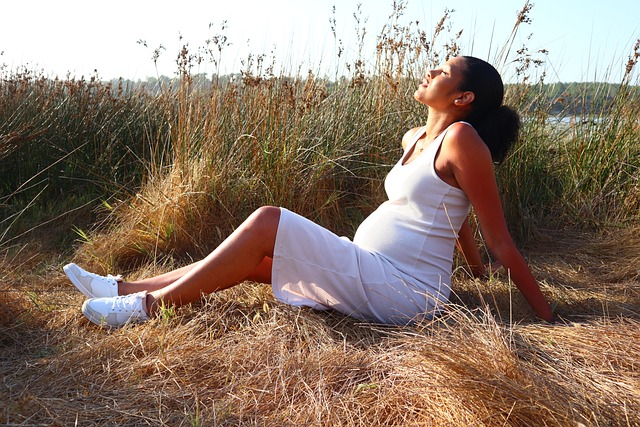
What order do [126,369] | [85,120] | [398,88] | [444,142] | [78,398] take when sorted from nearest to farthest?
[78,398] < [126,369] < [444,142] < [398,88] < [85,120]

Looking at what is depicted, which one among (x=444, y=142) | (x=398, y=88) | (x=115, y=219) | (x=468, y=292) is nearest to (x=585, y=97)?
(x=398, y=88)

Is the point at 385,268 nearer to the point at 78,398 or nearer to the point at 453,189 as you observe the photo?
the point at 453,189

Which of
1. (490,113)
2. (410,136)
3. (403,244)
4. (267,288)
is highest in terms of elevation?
(490,113)

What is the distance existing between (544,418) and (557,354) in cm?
50

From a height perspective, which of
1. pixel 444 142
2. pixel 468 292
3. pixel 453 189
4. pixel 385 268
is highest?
pixel 444 142

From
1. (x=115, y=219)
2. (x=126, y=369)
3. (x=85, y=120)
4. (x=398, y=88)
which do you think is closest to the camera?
(x=126, y=369)

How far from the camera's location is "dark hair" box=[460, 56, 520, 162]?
2467mm

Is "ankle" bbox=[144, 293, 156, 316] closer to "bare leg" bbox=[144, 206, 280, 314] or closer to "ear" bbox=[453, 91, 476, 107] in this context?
"bare leg" bbox=[144, 206, 280, 314]

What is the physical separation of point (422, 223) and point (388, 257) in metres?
0.17

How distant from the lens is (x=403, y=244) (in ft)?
7.89

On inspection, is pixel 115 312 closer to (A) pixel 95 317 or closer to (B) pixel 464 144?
(A) pixel 95 317

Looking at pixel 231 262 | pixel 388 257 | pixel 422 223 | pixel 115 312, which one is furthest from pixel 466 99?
pixel 115 312

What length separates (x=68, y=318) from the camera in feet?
8.09

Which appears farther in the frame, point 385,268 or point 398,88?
point 398,88
